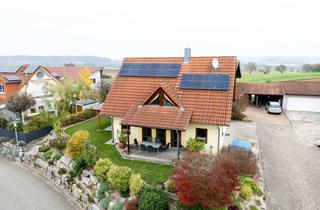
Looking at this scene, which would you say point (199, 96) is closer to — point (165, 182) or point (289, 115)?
point (165, 182)

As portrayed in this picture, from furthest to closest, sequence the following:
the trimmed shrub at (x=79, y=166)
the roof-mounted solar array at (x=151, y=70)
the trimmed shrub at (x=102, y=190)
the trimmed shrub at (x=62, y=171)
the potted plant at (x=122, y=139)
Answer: the roof-mounted solar array at (x=151, y=70) → the potted plant at (x=122, y=139) → the trimmed shrub at (x=62, y=171) → the trimmed shrub at (x=79, y=166) → the trimmed shrub at (x=102, y=190)

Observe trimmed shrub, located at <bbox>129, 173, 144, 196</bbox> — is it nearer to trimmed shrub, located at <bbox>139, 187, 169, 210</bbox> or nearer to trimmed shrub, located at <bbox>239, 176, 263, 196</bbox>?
trimmed shrub, located at <bbox>139, 187, 169, 210</bbox>

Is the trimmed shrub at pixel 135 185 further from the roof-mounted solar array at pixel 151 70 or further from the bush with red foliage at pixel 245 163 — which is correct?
the roof-mounted solar array at pixel 151 70

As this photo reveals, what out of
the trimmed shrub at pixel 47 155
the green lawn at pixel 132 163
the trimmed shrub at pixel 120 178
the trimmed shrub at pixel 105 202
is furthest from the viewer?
the trimmed shrub at pixel 47 155

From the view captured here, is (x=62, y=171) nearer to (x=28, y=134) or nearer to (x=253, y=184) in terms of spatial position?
(x=28, y=134)

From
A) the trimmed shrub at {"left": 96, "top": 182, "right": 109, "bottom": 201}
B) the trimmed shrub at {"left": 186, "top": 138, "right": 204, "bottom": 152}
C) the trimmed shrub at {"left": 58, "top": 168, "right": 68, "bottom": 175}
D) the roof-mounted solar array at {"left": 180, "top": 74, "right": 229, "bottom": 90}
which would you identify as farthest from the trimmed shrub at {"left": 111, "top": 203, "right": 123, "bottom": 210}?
the roof-mounted solar array at {"left": 180, "top": 74, "right": 229, "bottom": 90}

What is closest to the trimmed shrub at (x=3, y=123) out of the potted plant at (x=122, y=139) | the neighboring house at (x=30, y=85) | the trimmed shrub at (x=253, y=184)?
the neighboring house at (x=30, y=85)

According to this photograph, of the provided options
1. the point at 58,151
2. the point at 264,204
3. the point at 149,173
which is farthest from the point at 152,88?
the point at 264,204

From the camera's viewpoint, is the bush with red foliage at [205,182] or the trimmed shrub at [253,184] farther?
the trimmed shrub at [253,184]
